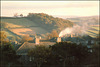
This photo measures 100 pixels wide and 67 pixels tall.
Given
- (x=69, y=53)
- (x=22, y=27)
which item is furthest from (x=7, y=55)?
(x=22, y=27)

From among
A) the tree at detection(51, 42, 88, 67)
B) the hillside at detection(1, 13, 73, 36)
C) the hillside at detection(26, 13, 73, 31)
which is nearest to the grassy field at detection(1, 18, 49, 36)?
the hillside at detection(1, 13, 73, 36)

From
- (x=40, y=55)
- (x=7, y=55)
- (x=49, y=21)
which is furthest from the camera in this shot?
(x=49, y=21)

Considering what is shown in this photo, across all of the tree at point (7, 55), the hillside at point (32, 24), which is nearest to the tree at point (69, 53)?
the tree at point (7, 55)

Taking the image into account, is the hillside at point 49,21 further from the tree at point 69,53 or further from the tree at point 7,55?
the tree at point 7,55

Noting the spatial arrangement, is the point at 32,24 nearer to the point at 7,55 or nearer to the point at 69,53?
the point at 69,53

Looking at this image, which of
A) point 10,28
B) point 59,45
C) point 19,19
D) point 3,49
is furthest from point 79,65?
point 19,19

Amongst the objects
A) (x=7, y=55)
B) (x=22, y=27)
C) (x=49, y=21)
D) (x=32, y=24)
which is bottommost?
(x=7, y=55)

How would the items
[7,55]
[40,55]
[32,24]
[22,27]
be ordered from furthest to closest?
[32,24] → [22,27] → [40,55] → [7,55]

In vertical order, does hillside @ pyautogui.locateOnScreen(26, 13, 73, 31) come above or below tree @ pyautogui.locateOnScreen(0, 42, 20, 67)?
above

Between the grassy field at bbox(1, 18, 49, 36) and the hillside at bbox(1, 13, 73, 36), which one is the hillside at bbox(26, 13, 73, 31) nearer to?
the hillside at bbox(1, 13, 73, 36)
